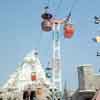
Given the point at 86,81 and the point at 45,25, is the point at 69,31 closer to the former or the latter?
the point at 45,25

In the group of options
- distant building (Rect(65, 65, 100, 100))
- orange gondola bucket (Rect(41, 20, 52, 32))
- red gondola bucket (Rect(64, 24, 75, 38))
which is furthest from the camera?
distant building (Rect(65, 65, 100, 100))

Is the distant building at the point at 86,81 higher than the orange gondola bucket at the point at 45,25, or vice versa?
the orange gondola bucket at the point at 45,25

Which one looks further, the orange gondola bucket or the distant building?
the distant building

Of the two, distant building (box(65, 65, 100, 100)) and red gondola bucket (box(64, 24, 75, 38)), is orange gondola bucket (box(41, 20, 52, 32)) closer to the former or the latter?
red gondola bucket (box(64, 24, 75, 38))

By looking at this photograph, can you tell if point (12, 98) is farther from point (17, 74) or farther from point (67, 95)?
point (67, 95)

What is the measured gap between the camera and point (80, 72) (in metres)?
45.4

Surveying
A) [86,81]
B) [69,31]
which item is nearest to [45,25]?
[69,31]

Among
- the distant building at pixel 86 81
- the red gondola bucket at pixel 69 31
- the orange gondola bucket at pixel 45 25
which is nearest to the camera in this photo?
the red gondola bucket at pixel 69 31

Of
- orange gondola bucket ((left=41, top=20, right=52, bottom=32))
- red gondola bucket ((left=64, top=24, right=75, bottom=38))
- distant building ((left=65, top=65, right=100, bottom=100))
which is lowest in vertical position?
distant building ((left=65, top=65, right=100, bottom=100))

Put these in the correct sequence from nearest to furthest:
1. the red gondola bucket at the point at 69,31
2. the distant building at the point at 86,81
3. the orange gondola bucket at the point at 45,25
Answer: the red gondola bucket at the point at 69,31, the orange gondola bucket at the point at 45,25, the distant building at the point at 86,81

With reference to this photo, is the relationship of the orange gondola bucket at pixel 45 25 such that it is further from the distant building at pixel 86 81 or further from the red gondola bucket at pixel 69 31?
the distant building at pixel 86 81

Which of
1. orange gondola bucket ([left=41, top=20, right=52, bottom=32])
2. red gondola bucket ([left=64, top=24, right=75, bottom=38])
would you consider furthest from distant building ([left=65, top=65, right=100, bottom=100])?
orange gondola bucket ([left=41, top=20, right=52, bottom=32])

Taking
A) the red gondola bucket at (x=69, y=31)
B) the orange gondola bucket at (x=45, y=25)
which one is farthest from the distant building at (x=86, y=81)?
the orange gondola bucket at (x=45, y=25)

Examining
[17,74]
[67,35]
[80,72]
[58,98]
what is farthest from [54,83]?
[67,35]
